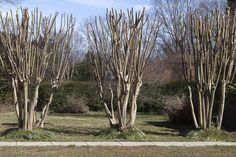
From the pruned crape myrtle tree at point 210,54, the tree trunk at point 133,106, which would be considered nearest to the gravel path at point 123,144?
the tree trunk at point 133,106

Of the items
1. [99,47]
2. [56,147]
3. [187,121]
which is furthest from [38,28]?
[187,121]

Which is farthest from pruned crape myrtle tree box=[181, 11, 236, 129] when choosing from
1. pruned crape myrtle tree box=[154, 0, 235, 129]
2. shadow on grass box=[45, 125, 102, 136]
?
shadow on grass box=[45, 125, 102, 136]

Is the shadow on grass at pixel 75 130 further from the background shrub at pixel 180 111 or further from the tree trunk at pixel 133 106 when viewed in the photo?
Result: the background shrub at pixel 180 111

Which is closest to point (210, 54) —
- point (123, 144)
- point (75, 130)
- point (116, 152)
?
point (123, 144)

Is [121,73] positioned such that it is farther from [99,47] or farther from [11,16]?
[11,16]

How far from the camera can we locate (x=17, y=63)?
13750 mm

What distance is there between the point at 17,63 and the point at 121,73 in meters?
2.94

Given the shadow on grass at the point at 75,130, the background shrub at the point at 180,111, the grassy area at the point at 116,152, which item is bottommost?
the grassy area at the point at 116,152

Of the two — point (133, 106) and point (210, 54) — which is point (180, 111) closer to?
point (210, 54)

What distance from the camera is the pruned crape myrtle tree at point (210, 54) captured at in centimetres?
1498

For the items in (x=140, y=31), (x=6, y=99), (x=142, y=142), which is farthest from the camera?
(x=6, y=99)

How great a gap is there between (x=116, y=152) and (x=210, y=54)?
543 cm

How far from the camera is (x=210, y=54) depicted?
15.2 metres

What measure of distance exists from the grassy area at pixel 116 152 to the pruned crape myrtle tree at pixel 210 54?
10.8 ft
